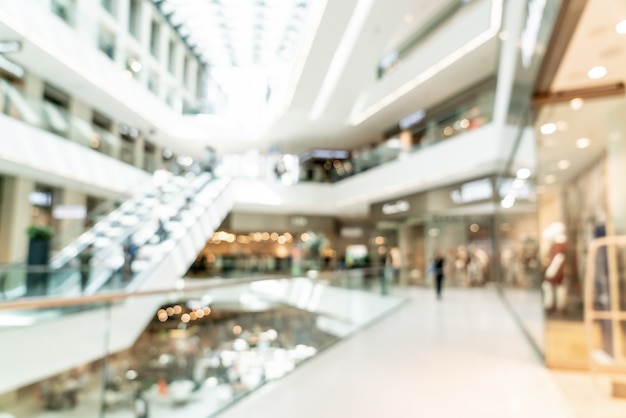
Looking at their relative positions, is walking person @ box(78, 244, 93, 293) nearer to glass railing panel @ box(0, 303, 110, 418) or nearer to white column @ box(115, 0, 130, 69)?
white column @ box(115, 0, 130, 69)

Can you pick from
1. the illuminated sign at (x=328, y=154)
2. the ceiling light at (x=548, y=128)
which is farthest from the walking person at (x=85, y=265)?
the illuminated sign at (x=328, y=154)

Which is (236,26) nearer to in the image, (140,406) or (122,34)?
(122,34)

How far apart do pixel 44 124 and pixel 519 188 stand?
8708 millimetres

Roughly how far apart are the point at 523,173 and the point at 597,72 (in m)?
2.55

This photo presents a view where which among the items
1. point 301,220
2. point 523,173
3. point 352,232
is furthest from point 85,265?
point 352,232

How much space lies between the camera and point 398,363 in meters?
4.64

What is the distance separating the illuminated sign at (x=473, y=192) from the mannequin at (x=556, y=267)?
24.5 ft

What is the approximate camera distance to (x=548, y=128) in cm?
507

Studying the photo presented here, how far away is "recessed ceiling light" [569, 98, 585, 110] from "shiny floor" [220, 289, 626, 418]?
271cm

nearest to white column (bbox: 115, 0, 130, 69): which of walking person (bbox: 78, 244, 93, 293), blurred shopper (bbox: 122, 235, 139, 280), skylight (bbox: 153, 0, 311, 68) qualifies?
skylight (bbox: 153, 0, 311, 68)

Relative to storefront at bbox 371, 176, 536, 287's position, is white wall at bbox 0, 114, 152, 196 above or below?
above

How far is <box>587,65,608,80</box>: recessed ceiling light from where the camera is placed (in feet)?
13.3

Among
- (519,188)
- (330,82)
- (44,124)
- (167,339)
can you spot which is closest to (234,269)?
(167,339)

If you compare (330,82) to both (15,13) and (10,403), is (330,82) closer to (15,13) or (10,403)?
(15,13)
